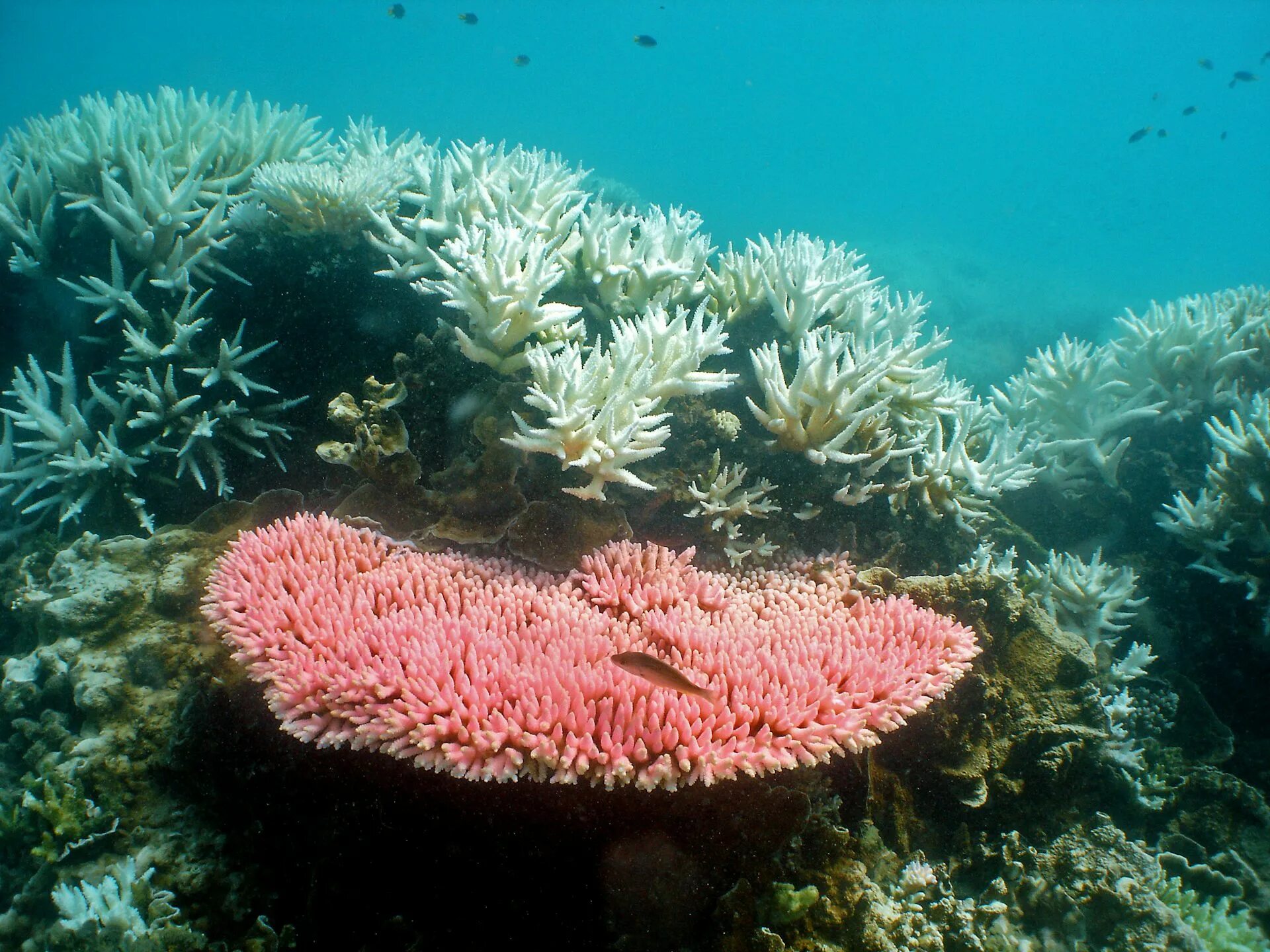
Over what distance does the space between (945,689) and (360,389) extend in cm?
369

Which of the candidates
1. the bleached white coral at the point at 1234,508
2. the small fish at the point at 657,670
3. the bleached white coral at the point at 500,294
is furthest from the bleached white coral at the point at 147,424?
the bleached white coral at the point at 1234,508

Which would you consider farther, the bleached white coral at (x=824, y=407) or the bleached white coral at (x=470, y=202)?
the bleached white coral at (x=470, y=202)

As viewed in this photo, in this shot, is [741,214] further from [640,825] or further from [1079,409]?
[640,825]

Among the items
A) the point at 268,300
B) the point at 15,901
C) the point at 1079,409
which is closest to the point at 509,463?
the point at 268,300

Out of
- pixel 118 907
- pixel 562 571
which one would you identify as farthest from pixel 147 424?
pixel 562 571

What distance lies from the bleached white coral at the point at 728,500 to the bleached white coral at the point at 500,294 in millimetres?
1176

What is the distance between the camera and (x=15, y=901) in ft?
9.17

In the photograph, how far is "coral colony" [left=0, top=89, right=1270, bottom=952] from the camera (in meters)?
2.43

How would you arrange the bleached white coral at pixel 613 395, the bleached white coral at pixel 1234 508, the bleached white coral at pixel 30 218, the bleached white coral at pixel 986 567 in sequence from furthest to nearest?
the bleached white coral at pixel 1234 508 < the bleached white coral at pixel 30 218 < the bleached white coral at pixel 986 567 < the bleached white coral at pixel 613 395

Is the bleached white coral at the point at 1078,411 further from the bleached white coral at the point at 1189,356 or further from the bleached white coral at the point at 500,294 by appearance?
the bleached white coral at the point at 500,294

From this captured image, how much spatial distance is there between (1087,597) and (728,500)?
9.51ft

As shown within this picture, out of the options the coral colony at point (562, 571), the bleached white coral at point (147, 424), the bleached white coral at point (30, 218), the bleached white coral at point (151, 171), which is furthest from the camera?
the bleached white coral at point (30, 218)

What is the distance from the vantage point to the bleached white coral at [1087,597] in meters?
4.61

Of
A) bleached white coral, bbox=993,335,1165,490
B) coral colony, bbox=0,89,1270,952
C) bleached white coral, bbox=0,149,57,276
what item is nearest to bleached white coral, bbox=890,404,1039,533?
coral colony, bbox=0,89,1270,952
